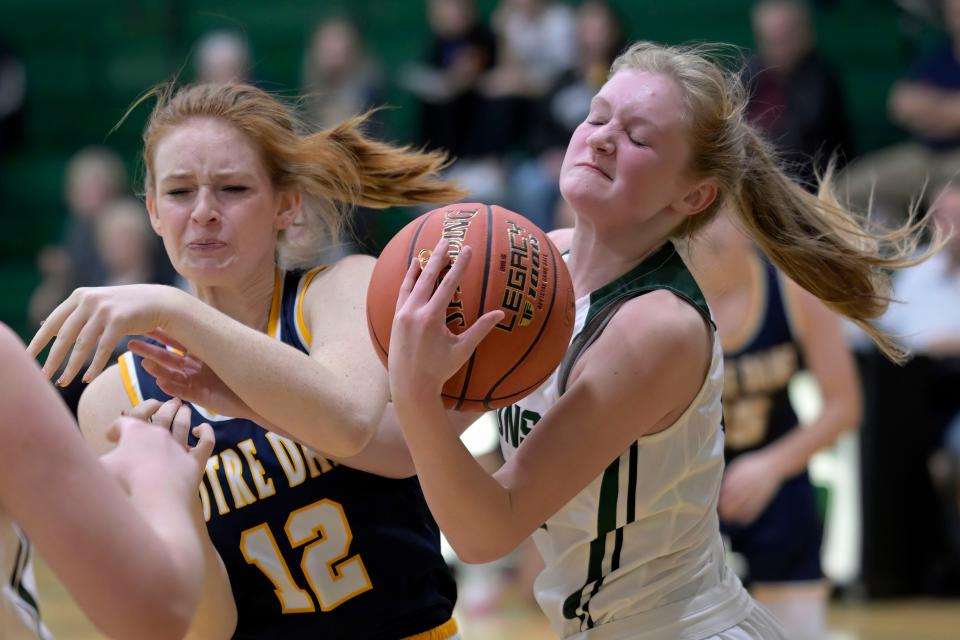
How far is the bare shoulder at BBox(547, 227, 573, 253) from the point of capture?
308 cm

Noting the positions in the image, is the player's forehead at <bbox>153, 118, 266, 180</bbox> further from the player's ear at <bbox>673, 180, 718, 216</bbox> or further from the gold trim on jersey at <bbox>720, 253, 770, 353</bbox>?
the gold trim on jersey at <bbox>720, 253, 770, 353</bbox>

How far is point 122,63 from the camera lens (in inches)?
471

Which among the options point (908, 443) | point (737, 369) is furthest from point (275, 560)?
point (908, 443)

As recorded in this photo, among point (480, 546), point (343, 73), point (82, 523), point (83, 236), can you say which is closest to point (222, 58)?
point (343, 73)

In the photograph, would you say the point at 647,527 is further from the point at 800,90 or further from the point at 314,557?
the point at 800,90

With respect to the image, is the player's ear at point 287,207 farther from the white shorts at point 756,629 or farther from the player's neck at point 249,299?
the white shorts at point 756,629

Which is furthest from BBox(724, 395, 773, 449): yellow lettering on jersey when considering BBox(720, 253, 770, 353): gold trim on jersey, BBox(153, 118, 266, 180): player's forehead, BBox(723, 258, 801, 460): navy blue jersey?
BBox(153, 118, 266, 180): player's forehead

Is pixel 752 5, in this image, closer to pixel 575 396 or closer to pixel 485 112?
pixel 485 112

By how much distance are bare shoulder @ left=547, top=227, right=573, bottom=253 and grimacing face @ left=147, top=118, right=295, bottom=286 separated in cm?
66

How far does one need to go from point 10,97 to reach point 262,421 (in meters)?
9.35

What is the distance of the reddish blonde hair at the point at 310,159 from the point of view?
296 cm

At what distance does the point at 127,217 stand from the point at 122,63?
3656mm

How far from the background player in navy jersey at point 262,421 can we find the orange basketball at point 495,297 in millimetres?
228

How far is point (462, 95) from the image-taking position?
9656mm
